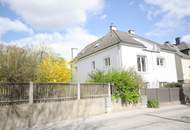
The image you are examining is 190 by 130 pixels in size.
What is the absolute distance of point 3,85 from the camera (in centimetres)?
1141

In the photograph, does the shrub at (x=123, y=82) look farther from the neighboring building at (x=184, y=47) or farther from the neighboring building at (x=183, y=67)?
the neighboring building at (x=184, y=47)

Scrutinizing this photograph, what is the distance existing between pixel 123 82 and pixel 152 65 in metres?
10.6

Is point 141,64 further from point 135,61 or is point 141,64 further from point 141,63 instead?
point 135,61

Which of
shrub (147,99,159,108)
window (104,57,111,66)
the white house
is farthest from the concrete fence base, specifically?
window (104,57,111,66)

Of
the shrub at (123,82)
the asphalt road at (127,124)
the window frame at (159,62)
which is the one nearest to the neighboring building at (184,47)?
the window frame at (159,62)

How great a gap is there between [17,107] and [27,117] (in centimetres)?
80

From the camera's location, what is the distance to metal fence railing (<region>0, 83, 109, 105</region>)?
1160cm

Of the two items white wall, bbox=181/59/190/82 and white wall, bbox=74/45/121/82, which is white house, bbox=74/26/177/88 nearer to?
white wall, bbox=74/45/121/82

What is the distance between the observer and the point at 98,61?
1069 inches

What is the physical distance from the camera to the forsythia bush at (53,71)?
1850 centimetres

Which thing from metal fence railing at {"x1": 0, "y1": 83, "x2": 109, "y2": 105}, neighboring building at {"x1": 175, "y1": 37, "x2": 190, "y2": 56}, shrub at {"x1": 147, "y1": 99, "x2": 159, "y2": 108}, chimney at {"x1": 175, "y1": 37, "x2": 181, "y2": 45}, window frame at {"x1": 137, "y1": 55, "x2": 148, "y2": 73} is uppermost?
chimney at {"x1": 175, "y1": 37, "x2": 181, "y2": 45}

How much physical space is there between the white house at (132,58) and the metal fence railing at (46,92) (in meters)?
8.34

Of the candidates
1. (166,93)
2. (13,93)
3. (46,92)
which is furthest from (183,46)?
(13,93)

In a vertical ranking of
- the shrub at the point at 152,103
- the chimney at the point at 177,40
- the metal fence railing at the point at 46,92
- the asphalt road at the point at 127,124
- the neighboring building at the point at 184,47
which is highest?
the chimney at the point at 177,40
